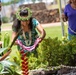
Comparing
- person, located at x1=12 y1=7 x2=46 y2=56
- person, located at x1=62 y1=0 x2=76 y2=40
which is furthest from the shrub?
person, located at x1=12 y1=7 x2=46 y2=56

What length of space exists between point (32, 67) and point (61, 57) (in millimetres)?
375

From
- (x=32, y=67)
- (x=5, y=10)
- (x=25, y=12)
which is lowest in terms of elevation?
(x=5, y=10)

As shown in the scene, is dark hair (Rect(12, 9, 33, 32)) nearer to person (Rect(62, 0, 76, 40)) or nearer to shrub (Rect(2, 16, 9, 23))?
person (Rect(62, 0, 76, 40))

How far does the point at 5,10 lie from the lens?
109 feet

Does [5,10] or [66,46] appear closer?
[66,46]

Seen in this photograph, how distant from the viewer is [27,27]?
5164mm

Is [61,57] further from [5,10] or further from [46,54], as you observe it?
[5,10]

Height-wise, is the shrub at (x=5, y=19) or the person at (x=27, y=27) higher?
the person at (x=27, y=27)

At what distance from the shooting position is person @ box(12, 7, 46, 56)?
196 inches

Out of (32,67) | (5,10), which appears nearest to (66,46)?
(32,67)

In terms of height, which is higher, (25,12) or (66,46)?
(25,12)

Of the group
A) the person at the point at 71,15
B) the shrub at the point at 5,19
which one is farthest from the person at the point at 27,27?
the shrub at the point at 5,19

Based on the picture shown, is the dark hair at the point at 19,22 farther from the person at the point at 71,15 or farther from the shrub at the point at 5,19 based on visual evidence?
the shrub at the point at 5,19

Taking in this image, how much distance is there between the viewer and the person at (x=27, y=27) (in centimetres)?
498
